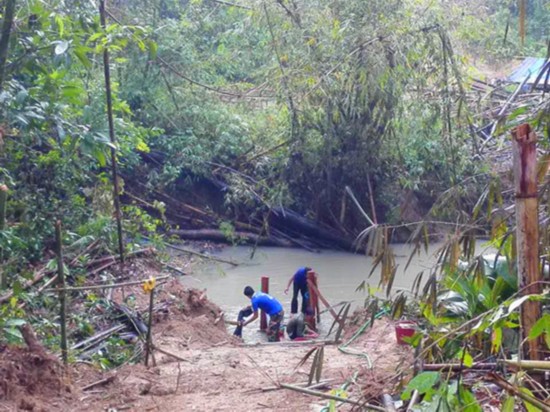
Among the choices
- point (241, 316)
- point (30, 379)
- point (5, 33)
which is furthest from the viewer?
point (241, 316)

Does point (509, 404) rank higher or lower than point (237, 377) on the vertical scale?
higher

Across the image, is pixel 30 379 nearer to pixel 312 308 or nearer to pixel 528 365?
pixel 528 365

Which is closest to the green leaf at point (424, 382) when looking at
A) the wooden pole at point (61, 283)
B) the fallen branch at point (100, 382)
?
the wooden pole at point (61, 283)

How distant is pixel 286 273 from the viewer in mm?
13984

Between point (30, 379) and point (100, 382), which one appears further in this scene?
point (100, 382)

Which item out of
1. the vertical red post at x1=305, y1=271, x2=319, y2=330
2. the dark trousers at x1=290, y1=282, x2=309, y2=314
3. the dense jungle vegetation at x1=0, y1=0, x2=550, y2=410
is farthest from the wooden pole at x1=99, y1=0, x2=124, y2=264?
the dark trousers at x1=290, y1=282, x2=309, y2=314

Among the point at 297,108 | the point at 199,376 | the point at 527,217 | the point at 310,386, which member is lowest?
the point at 199,376

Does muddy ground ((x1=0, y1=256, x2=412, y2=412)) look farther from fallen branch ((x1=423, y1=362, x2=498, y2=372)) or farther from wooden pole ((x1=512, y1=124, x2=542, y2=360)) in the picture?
wooden pole ((x1=512, y1=124, x2=542, y2=360))

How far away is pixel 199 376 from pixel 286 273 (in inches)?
290

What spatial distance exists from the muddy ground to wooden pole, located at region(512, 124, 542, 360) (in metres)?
0.91

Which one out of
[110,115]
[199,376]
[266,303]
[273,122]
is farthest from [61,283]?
[273,122]

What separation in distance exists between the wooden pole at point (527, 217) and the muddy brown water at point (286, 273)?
779 cm

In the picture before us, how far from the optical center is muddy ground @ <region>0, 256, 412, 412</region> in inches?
208

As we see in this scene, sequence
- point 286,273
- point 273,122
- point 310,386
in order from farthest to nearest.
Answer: point 273,122, point 286,273, point 310,386
